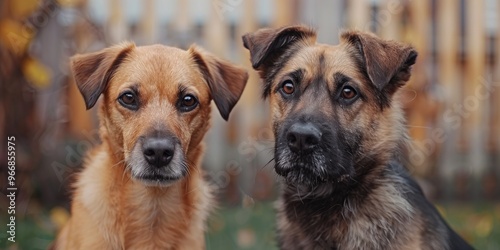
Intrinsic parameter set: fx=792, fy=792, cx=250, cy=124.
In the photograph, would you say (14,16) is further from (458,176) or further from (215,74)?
(458,176)

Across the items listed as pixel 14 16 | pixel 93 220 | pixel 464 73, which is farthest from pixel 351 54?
pixel 464 73

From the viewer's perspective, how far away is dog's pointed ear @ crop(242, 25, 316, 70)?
15.7 feet

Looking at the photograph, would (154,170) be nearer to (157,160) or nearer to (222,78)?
(157,160)

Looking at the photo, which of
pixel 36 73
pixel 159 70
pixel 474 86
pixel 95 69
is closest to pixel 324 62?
pixel 159 70

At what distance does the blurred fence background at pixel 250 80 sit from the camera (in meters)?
7.84

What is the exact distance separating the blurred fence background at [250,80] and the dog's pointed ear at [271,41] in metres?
2.01

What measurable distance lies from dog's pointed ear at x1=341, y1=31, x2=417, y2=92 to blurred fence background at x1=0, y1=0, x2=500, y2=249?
248cm

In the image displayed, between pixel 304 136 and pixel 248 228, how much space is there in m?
3.52

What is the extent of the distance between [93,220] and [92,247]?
0.53ft

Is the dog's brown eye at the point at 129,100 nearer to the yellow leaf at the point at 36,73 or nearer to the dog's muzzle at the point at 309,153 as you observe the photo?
the dog's muzzle at the point at 309,153

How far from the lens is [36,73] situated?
7223mm

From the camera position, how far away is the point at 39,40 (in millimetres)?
8266

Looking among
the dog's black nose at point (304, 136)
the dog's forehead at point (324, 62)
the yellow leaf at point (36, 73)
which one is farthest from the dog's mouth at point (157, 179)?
the yellow leaf at point (36, 73)

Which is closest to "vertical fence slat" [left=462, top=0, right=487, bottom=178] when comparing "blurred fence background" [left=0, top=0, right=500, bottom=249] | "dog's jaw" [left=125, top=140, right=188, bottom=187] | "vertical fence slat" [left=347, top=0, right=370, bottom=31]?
"blurred fence background" [left=0, top=0, right=500, bottom=249]
